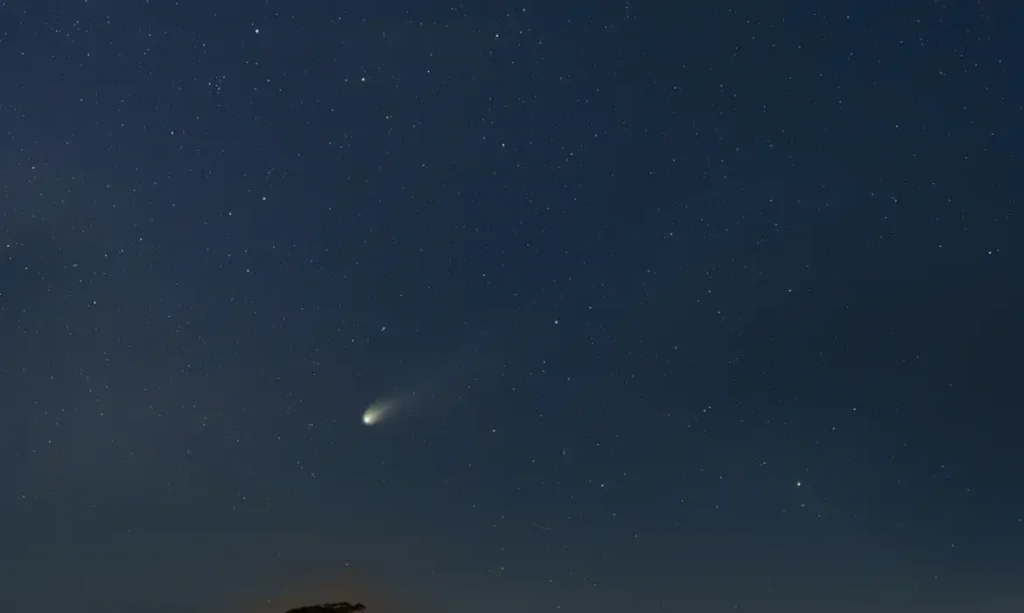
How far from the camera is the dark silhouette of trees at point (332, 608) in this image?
75.6ft

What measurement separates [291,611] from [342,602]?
197 cm

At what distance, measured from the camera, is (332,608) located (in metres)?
23.1

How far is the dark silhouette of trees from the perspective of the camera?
2305cm

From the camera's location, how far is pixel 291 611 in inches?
916

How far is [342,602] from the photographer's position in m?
23.4
